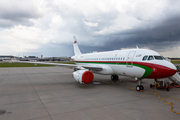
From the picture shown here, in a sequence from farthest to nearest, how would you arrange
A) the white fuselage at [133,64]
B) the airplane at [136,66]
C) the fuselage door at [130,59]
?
the fuselage door at [130,59]
the white fuselage at [133,64]
the airplane at [136,66]

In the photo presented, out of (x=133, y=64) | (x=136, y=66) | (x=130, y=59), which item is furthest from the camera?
(x=130, y=59)

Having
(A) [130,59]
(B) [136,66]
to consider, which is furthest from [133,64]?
(A) [130,59]

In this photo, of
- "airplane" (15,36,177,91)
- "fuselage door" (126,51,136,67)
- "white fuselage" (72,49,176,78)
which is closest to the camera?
"airplane" (15,36,177,91)

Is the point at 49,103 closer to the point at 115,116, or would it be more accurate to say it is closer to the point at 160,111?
the point at 115,116

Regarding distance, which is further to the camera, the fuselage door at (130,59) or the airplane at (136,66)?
the fuselage door at (130,59)

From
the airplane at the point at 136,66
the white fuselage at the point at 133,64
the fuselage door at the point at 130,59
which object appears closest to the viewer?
the airplane at the point at 136,66

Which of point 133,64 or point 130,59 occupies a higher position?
point 130,59

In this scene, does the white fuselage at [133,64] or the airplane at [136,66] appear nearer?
the airplane at [136,66]

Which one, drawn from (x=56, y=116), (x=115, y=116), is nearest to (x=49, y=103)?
(x=56, y=116)

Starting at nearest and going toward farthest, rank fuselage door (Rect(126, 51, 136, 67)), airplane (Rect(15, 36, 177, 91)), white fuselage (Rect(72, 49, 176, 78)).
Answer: airplane (Rect(15, 36, 177, 91)), white fuselage (Rect(72, 49, 176, 78)), fuselage door (Rect(126, 51, 136, 67))

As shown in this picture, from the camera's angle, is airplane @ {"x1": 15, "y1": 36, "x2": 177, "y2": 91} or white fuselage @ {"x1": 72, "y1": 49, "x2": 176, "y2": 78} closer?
airplane @ {"x1": 15, "y1": 36, "x2": 177, "y2": 91}

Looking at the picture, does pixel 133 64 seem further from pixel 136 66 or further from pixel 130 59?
pixel 130 59

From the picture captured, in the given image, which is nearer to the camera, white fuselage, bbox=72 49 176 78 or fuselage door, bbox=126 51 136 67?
white fuselage, bbox=72 49 176 78

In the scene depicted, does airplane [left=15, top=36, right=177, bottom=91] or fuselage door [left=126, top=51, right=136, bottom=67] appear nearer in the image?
airplane [left=15, top=36, right=177, bottom=91]
